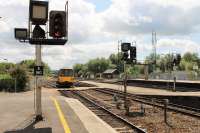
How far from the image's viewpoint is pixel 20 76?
4622cm

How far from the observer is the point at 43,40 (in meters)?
15.9

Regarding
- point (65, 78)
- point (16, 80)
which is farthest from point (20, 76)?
point (65, 78)

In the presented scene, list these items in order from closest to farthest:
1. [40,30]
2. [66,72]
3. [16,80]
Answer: [40,30] → [16,80] → [66,72]

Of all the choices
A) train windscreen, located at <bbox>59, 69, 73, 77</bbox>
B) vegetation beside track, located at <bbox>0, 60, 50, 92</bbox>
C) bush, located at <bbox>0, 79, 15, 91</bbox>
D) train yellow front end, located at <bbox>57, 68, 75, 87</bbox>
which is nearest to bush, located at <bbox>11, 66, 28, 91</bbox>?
vegetation beside track, located at <bbox>0, 60, 50, 92</bbox>

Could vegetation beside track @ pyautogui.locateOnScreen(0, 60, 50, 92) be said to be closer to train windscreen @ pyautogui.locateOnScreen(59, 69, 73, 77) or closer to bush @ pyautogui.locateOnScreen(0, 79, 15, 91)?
bush @ pyautogui.locateOnScreen(0, 79, 15, 91)

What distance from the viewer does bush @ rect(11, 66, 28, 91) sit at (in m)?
46.1

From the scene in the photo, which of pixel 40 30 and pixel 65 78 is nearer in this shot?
Result: pixel 40 30

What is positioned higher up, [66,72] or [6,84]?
[66,72]

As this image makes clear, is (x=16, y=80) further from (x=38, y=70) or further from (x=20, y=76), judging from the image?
(x=38, y=70)

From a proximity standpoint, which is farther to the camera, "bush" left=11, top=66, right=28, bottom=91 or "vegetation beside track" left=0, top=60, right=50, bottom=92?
"bush" left=11, top=66, right=28, bottom=91

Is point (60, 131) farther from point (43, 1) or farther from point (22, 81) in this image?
point (22, 81)

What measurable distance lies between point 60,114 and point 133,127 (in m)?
3.87

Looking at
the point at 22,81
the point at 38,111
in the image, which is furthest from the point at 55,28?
the point at 22,81

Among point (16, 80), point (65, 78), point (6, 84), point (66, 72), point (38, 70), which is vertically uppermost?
point (66, 72)
